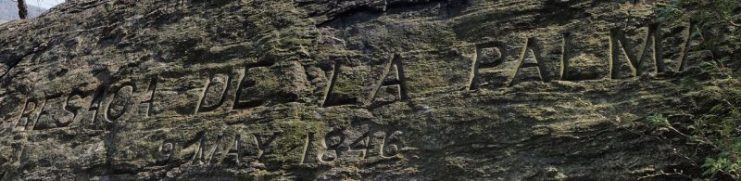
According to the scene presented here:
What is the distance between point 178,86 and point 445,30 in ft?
6.68

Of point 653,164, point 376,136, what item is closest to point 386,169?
point 376,136

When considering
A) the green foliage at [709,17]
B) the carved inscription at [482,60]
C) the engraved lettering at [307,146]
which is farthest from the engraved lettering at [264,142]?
the green foliage at [709,17]

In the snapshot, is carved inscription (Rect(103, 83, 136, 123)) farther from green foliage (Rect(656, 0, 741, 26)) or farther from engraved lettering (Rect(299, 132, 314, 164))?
green foliage (Rect(656, 0, 741, 26))

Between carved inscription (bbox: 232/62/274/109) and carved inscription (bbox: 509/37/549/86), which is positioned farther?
carved inscription (bbox: 232/62/274/109)

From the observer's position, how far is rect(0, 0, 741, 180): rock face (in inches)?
184

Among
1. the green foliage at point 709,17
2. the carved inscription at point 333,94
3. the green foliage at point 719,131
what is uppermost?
the green foliage at point 709,17

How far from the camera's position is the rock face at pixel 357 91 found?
15.3ft

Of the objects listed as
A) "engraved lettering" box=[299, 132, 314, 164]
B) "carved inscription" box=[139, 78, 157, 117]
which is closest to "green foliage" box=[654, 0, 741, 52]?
"engraved lettering" box=[299, 132, 314, 164]

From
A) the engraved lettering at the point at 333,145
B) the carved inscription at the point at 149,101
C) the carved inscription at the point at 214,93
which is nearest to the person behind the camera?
the engraved lettering at the point at 333,145

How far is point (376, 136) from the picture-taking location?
519 centimetres

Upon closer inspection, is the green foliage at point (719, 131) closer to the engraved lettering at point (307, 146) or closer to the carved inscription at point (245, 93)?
the engraved lettering at point (307, 146)

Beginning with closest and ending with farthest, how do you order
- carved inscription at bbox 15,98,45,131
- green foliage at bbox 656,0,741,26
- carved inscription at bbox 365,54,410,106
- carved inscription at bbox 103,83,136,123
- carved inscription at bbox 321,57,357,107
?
green foliage at bbox 656,0,741,26 → carved inscription at bbox 365,54,410,106 → carved inscription at bbox 321,57,357,107 → carved inscription at bbox 103,83,136,123 → carved inscription at bbox 15,98,45,131

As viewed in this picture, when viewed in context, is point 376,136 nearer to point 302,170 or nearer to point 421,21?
point 302,170

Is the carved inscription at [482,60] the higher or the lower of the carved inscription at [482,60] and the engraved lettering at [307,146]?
the higher
